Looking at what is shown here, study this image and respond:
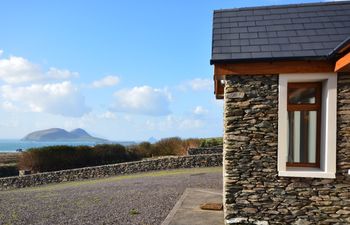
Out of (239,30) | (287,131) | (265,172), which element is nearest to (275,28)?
(239,30)

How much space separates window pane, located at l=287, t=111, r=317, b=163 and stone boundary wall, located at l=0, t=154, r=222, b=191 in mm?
13160

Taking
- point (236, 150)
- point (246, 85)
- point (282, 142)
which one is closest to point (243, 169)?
point (236, 150)

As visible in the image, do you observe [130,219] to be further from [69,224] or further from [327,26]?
[327,26]

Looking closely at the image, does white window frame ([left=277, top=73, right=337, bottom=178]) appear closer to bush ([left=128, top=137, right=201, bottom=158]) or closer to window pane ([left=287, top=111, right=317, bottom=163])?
window pane ([left=287, top=111, right=317, bottom=163])

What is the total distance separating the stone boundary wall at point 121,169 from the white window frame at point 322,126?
44.5 feet

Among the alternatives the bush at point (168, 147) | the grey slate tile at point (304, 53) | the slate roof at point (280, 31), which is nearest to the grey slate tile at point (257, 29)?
the slate roof at point (280, 31)

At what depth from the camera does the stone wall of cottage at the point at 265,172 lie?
19.0ft

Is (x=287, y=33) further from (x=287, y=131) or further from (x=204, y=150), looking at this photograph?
(x=204, y=150)

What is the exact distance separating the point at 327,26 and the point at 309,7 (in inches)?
40.0

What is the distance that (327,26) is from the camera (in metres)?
6.72

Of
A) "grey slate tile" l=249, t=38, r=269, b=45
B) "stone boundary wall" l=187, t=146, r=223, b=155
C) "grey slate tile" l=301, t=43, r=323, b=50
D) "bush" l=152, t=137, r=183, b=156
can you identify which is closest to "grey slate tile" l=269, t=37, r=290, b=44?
"grey slate tile" l=249, t=38, r=269, b=45

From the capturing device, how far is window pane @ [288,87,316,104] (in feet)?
20.3

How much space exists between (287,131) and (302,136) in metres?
0.39

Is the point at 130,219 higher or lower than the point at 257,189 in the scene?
lower
